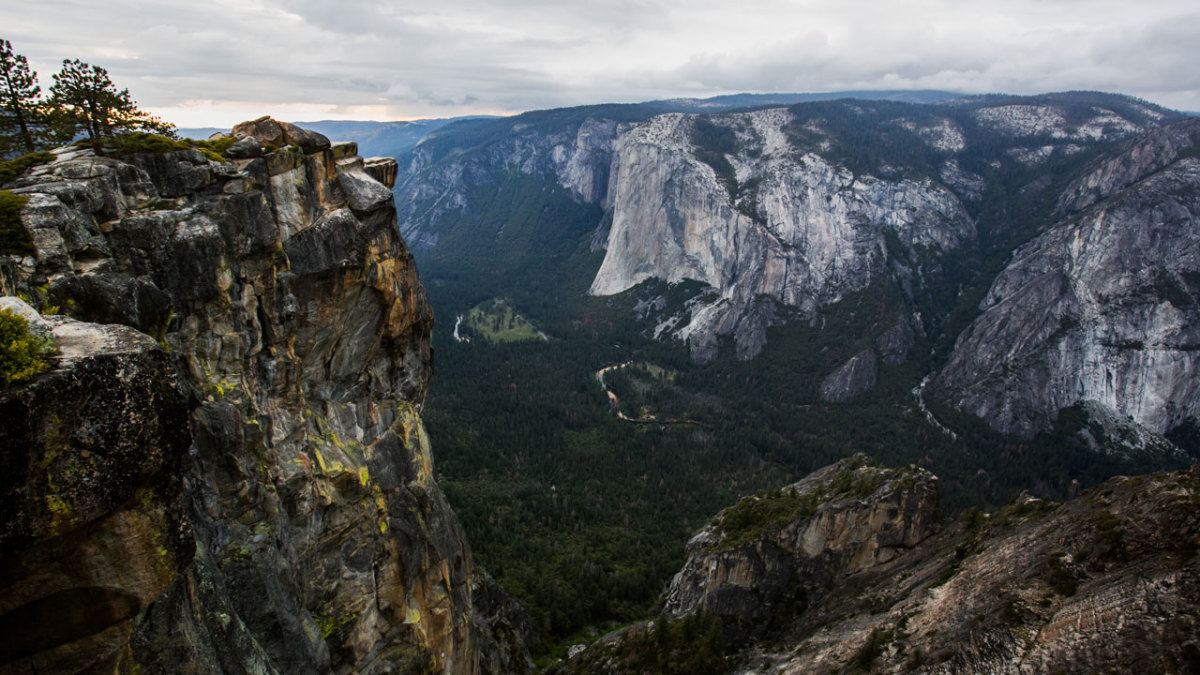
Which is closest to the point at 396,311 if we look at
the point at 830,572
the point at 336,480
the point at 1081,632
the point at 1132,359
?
the point at 336,480

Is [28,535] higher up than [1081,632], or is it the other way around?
[28,535]

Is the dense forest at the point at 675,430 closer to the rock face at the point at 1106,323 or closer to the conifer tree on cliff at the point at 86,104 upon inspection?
the rock face at the point at 1106,323

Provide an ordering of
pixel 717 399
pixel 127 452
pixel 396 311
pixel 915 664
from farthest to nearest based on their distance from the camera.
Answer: pixel 717 399, pixel 396 311, pixel 915 664, pixel 127 452

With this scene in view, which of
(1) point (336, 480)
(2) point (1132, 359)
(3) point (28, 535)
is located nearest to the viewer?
(3) point (28, 535)

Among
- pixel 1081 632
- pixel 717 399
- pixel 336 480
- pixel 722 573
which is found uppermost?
pixel 336 480

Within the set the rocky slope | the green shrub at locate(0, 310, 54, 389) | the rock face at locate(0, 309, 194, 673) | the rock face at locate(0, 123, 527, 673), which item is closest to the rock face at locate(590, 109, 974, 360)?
the rocky slope

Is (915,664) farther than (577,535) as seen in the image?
No

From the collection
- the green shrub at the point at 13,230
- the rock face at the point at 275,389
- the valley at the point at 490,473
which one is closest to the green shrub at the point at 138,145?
the valley at the point at 490,473

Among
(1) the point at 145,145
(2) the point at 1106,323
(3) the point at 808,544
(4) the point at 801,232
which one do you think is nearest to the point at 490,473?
(3) the point at 808,544

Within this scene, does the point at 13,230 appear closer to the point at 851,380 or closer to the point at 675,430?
the point at 675,430

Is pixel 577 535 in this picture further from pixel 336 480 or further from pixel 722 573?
pixel 336 480
